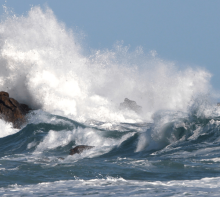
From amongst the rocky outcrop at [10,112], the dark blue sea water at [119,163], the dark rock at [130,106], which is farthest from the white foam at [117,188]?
the dark rock at [130,106]

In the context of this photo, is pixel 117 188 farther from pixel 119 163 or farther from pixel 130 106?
pixel 130 106

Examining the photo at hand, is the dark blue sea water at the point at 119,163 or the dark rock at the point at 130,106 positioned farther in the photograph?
the dark rock at the point at 130,106

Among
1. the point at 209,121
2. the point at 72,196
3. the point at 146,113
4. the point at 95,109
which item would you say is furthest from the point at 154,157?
the point at 146,113

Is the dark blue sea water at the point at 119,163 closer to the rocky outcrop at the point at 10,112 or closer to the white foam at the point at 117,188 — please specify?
the white foam at the point at 117,188

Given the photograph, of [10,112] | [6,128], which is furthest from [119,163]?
[10,112]

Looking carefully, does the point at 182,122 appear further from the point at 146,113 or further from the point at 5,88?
the point at 146,113

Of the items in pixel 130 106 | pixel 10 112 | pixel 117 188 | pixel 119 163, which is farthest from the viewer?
pixel 130 106

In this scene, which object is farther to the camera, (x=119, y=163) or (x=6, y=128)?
(x=6, y=128)

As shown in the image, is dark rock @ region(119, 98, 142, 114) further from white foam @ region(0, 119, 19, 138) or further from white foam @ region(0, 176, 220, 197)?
white foam @ region(0, 176, 220, 197)

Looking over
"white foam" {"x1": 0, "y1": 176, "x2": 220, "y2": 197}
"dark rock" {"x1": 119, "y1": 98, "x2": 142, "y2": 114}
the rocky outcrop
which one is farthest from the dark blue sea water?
"dark rock" {"x1": 119, "y1": 98, "x2": 142, "y2": 114}

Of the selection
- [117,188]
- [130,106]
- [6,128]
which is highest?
[130,106]

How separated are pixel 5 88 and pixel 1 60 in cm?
210

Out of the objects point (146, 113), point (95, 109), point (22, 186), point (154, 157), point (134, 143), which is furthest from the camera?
point (146, 113)

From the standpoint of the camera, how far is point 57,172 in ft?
24.6
